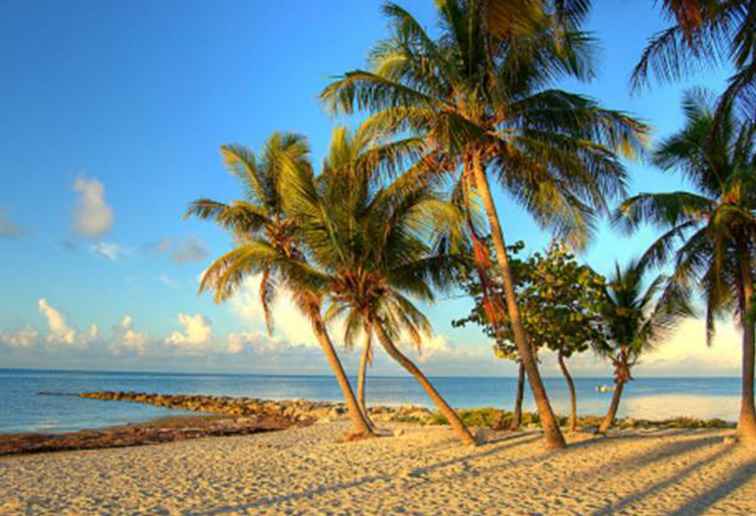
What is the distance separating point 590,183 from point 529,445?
5296 mm

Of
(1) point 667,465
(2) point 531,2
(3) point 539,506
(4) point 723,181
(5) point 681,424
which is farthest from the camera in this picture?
(5) point 681,424

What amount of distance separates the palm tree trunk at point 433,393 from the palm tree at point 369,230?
20 mm

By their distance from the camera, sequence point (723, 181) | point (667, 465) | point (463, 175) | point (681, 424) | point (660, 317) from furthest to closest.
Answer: point (681, 424) < point (660, 317) < point (723, 181) < point (463, 175) < point (667, 465)

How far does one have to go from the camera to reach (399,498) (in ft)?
25.0

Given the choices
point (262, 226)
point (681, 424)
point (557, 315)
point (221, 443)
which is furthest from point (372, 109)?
point (681, 424)

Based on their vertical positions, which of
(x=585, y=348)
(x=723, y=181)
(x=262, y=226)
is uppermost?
(x=723, y=181)

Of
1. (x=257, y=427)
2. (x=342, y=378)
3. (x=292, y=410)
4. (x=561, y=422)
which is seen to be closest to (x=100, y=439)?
(x=257, y=427)

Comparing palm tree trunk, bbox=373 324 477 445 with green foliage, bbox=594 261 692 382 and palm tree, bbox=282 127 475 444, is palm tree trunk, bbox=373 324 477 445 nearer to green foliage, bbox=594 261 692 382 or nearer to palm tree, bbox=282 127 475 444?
palm tree, bbox=282 127 475 444

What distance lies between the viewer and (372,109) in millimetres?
11367

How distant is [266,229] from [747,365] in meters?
11.7

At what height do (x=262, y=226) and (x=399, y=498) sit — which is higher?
(x=262, y=226)

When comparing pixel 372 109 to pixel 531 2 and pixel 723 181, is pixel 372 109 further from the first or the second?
pixel 723 181

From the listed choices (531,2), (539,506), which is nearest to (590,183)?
(531,2)

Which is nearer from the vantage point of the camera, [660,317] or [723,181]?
[723,181]
